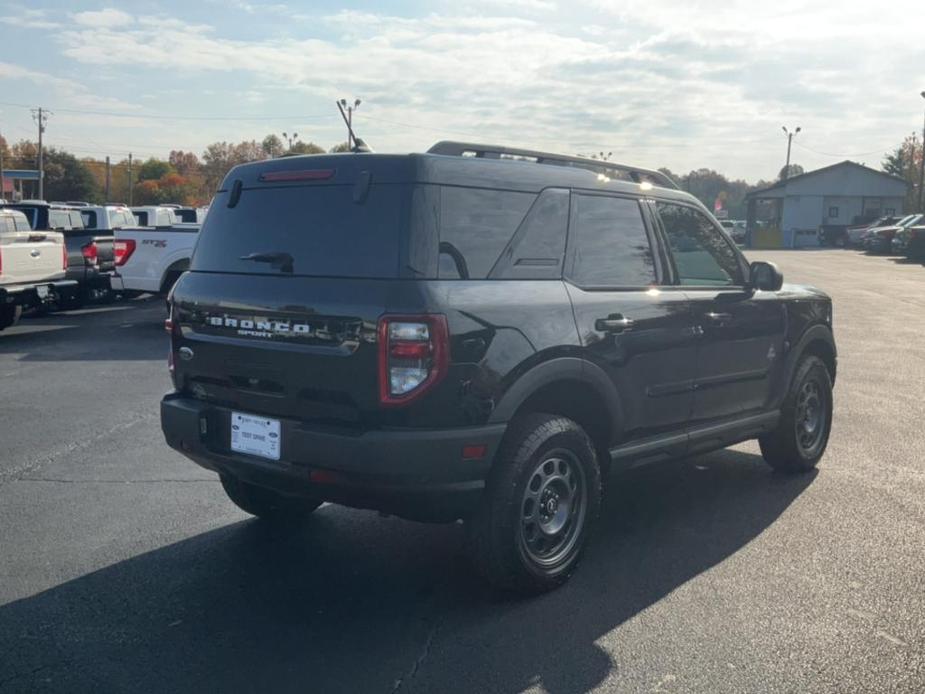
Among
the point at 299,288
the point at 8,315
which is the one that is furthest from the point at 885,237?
the point at 299,288

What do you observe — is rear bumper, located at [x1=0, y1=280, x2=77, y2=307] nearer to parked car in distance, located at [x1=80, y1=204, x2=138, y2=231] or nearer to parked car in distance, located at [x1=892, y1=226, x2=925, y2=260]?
parked car in distance, located at [x1=80, y1=204, x2=138, y2=231]

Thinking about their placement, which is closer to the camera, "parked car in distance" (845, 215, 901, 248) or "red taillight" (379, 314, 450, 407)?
"red taillight" (379, 314, 450, 407)

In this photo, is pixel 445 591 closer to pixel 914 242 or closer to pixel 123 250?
pixel 123 250

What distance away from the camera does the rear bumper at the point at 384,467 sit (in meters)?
3.85

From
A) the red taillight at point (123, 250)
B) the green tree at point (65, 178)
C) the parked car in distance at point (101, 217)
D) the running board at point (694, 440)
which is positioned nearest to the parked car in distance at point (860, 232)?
the parked car in distance at point (101, 217)

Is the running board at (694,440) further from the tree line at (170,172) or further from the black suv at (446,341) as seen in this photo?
the tree line at (170,172)

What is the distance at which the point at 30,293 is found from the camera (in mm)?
13883

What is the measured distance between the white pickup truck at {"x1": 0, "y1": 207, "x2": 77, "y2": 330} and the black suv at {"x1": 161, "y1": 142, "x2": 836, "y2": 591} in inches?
388

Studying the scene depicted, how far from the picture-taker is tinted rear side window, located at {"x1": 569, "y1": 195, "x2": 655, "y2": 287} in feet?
15.6

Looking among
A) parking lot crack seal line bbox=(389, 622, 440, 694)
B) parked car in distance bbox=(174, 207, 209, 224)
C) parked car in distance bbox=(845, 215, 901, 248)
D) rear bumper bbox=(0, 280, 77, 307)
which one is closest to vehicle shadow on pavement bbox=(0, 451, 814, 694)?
parking lot crack seal line bbox=(389, 622, 440, 694)

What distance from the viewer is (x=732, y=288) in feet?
19.1

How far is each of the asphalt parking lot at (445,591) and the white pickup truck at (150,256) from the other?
8.25 metres

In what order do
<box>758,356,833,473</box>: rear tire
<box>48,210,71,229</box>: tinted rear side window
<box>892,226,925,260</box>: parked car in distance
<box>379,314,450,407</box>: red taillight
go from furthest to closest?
<box>892,226,925,260</box>: parked car in distance < <box>48,210,71,229</box>: tinted rear side window < <box>758,356,833,473</box>: rear tire < <box>379,314,450,407</box>: red taillight

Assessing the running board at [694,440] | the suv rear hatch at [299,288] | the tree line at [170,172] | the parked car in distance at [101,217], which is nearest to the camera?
the suv rear hatch at [299,288]
